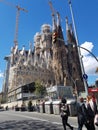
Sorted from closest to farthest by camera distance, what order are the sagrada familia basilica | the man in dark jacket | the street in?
the man in dark jacket
the street
the sagrada familia basilica

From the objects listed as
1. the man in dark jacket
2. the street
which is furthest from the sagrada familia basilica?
the man in dark jacket

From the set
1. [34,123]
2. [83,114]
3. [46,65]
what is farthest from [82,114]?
[46,65]

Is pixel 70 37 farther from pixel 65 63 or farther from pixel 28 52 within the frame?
pixel 28 52

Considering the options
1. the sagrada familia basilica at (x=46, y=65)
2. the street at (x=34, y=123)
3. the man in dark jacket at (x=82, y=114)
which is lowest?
the street at (x=34, y=123)

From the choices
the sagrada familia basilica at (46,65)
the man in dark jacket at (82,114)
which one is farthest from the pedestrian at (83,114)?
→ the sagrada familia basilica at (46,65)

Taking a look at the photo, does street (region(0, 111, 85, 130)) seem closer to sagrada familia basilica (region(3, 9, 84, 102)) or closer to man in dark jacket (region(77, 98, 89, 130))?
man in dark jacket (region(77, 98, 89, 130))

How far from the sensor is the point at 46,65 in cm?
11769

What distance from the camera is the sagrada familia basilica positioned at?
9488 centimetres

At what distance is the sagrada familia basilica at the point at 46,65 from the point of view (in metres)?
94.9

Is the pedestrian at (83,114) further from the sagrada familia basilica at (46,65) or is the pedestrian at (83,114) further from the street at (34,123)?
the sagrada familia basilica at (46,65)

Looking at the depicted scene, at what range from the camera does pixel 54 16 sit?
11550 centimetres

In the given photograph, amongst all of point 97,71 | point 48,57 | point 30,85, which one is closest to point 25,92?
point 30,85

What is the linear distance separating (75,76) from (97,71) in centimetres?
8092

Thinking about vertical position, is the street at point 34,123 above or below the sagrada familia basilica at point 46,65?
below
